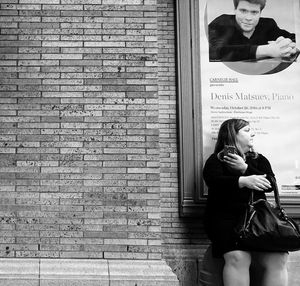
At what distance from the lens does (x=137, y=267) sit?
230 inches

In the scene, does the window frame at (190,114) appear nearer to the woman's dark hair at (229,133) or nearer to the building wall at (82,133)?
the building wall at (82,133)

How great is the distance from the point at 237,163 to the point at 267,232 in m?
0.76

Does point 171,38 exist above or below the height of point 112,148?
above

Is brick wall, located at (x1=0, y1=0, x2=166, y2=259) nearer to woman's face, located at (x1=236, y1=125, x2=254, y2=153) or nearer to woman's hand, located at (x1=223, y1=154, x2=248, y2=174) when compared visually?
woman's hand, located at (x1=223, y1=154, x2=248, y2=174)

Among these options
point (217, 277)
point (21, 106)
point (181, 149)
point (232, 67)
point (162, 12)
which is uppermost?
point (162, 12)

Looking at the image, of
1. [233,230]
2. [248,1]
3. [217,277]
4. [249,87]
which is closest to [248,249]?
[233,230]

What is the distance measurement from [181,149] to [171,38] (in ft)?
4.29

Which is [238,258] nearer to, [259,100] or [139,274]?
[139,274]

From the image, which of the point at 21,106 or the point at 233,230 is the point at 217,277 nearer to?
the point at 233,230

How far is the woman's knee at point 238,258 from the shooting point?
225 inches

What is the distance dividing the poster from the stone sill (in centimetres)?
156

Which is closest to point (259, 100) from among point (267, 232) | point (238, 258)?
point (267, 232)

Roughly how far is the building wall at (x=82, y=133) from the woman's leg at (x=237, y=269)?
2.33 ft

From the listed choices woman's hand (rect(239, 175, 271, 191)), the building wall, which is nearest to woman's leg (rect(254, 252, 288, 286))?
woman's hand (rect(239, 175, 271, 191))
